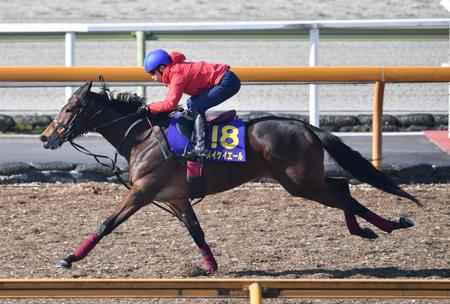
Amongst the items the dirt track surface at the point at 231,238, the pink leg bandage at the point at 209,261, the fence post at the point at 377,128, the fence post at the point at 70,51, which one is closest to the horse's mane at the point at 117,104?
the dirt track surface at the point at 231,238

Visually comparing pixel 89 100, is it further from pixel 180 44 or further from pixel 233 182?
pixel 180 44

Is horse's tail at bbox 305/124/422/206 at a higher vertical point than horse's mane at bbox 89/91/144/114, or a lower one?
lower

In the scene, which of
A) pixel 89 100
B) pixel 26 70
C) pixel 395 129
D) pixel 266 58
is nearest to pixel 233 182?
pixel 89 100

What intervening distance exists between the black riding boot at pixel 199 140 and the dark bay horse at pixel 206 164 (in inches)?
5.5

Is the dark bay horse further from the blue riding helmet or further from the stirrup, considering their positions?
the blue riding helmet

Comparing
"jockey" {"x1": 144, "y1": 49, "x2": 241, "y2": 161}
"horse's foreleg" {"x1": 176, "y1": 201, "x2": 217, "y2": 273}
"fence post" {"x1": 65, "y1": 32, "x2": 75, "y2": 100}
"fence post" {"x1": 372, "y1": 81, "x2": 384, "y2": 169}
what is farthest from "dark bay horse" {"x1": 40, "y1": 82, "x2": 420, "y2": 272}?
"fence post" {"x1": 65, "y1": 32, "x2": 75, "y2": 100}

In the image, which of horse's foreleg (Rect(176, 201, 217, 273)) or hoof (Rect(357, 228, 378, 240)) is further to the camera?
Result: hoof (Rect(357, 228, 378, 240))

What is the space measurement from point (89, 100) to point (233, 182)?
4.66 feet

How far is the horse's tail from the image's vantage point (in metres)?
9.40

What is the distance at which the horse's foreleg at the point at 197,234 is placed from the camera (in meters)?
9.05

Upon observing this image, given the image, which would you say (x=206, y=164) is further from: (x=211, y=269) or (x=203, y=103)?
(x=211, y=269)

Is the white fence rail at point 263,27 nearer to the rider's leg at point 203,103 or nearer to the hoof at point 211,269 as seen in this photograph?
the rider's leg at point 203,103

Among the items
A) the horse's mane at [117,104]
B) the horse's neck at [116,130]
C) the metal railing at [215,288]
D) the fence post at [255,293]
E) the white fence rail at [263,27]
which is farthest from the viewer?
the white fence rail at [263,27]

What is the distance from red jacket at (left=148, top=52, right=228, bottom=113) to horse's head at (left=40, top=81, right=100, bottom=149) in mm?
555
